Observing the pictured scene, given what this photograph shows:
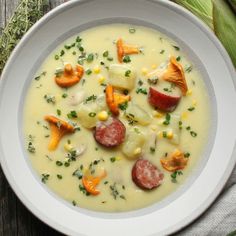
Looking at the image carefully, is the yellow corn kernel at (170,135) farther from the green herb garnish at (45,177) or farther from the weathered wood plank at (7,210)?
the weathered wood plank at (7,210)

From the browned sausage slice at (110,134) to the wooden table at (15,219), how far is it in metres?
0.71

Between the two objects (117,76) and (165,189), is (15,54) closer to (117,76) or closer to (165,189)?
(117,76)

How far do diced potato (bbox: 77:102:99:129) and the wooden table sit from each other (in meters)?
0.68

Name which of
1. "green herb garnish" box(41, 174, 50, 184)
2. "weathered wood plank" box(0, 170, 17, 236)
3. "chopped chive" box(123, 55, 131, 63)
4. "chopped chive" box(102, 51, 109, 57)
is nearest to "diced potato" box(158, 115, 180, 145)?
"chopped chive" box(123, 55, 131, 63)

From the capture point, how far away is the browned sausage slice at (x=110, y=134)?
347 centimetres

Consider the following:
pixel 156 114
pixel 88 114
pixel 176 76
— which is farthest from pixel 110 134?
pixel 176 76

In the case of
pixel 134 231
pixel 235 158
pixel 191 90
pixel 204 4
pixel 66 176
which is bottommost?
pixel 134 231

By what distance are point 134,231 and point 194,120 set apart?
800 millimetres

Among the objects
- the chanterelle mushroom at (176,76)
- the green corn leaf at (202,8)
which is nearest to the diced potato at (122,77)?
the chanterelle mushroom at (176,76)

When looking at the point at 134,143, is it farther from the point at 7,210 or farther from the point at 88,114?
the point at 7,210

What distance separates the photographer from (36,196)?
3572 millimetres

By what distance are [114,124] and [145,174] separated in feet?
1.19

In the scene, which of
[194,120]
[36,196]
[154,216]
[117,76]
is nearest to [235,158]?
[194,120]

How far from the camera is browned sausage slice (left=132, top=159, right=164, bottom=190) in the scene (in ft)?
11.4
